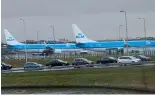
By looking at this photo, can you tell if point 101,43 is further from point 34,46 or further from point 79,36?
point 34,46

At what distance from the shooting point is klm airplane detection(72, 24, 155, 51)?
89.8 meters

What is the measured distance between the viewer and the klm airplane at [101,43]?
8979 cm

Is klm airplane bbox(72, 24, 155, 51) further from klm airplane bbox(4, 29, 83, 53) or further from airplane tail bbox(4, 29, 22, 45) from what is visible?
airplane tail bbox(4, 29, 22, 45)

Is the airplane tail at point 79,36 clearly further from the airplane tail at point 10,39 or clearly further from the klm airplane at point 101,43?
the airplane tail at point 10,39

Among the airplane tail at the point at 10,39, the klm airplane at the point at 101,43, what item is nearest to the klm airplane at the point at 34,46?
the airplane tail at the point at 10,39

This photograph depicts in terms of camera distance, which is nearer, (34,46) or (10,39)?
(34,46)

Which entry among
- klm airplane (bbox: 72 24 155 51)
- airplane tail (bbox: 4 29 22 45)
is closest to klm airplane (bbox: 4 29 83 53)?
airplane tail (bbox: 4 29 22 45)

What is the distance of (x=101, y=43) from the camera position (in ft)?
316

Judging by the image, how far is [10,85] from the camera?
29.7 meters

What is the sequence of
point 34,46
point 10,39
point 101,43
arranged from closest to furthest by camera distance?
point 101,43 < point 34,46 < point 10,39

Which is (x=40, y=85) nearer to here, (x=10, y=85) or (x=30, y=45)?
(x=10, y=85)

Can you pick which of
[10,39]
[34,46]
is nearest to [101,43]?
[34,46]

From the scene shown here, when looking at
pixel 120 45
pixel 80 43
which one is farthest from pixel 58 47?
pixel 120 45

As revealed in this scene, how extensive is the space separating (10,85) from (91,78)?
648cm
